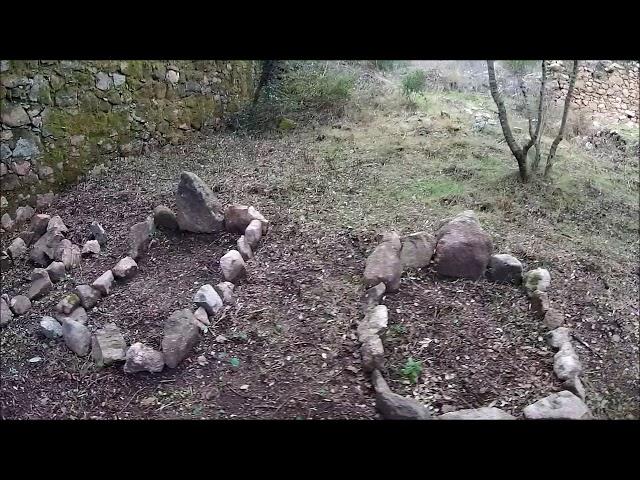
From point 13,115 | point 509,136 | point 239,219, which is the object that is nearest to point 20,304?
point 13,115

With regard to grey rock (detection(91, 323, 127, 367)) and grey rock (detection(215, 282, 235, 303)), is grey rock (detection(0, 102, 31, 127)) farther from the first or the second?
grey rock (detection(215, 282, 235, 303))

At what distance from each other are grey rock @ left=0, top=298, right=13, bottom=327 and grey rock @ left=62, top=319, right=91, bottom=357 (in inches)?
11.7

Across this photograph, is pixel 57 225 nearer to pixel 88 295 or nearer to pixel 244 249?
pixel 88 295

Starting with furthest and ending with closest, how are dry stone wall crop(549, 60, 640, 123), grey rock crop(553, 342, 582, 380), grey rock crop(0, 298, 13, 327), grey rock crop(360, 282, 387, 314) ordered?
dry stone wall crop(549, 60, 640, 123) < grey rock crop(360, 282, 387, 314) < grey rock crop(0, 298, 13, 327) < grey rock crop(553, 342, 582, 380)

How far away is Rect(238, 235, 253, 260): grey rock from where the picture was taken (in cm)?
291

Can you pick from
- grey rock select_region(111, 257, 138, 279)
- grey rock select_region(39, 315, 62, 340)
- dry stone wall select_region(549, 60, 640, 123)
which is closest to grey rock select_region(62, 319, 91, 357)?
grey rock select_region(39, 315, 62, 340)

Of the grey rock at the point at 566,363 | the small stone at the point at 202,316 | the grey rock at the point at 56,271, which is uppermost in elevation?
the grey rock at the point at 566,363

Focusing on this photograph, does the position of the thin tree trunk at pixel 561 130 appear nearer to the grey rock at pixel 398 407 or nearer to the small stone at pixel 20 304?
the grey rock at pixel 398 407

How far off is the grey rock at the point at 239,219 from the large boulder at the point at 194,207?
66 millimetres

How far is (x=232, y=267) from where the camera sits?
2.75m

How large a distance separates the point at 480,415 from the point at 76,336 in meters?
1.80

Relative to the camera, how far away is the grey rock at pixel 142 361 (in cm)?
221

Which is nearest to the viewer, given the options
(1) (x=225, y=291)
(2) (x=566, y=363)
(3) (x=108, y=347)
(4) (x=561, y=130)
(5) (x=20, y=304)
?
(2) (x=566, y=363)

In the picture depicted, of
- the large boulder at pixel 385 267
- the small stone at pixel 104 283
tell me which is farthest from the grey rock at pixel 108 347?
the large boulder at pixel 385 267
